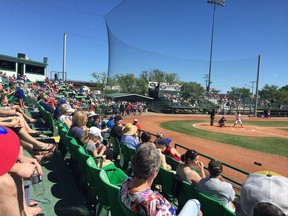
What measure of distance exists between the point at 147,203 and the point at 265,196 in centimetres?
98

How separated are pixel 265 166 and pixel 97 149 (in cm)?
727

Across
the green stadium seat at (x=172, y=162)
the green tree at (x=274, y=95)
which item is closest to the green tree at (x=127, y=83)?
the green tree at (x=274, y=95)

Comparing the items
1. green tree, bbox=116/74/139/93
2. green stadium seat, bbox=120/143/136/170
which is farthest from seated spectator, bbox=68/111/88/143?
green tree, bbox=116/74/139/93

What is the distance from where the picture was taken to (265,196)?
1.35 meters

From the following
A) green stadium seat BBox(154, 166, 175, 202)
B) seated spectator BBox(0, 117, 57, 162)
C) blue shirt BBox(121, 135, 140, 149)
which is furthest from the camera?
blue shirt BBox(121, 135, 140, 149)

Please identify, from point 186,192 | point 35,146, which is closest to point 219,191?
point 186,192

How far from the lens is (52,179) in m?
4.53

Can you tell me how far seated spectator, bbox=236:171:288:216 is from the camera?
4.33ft

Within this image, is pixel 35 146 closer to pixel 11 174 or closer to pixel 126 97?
pixel 11 174

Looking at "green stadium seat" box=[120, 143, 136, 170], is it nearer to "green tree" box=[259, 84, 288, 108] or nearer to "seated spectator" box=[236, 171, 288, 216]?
"seated spectator" box=[236, 171, 288, 216]

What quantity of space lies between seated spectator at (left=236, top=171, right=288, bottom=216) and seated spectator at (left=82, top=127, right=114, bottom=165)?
3.58 metres

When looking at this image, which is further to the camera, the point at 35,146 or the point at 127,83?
the point at 127,83

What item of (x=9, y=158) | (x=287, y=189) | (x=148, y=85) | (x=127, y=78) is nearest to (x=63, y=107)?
(x=9, y=158)

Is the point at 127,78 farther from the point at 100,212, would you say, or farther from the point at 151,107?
the point at 100,212
